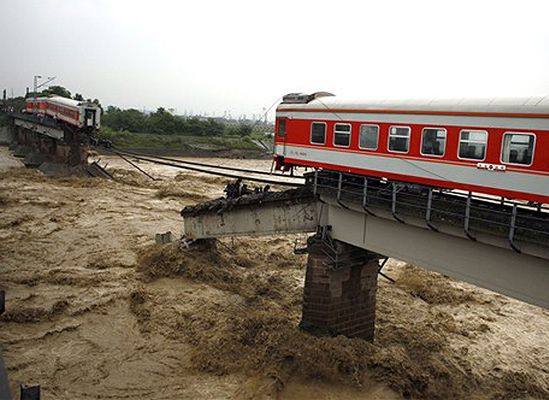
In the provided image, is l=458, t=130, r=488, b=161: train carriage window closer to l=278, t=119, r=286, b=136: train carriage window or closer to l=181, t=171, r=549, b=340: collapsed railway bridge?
l=181, t=171, r=549, b=340: collapsed railway bridge

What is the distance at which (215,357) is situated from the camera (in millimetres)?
14953

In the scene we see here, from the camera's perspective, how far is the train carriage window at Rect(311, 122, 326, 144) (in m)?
15.2

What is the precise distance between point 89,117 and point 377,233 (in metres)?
35.0

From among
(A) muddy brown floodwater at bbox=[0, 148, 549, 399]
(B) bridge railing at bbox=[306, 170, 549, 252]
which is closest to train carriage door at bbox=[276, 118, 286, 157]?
(B) bridge railing at bbox=[306, 170, 549, 252]

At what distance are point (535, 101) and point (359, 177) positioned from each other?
16.7 ft

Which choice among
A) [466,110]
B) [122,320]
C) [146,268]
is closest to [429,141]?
[466,110]

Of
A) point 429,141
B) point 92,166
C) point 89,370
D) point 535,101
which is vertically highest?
point 535,101

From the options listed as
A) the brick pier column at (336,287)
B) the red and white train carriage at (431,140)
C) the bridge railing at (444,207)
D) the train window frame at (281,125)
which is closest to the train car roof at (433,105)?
the red and white train carriage at (431,140)

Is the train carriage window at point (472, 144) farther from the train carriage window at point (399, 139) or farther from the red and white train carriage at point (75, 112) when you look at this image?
the red and white train carriage at point (75, 112)

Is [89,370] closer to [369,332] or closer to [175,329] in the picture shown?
[175,329]

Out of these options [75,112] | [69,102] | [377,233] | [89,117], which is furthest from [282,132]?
[69,102]

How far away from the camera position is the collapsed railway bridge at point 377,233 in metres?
10.6

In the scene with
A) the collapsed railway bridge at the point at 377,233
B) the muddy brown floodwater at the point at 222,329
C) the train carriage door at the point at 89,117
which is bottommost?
the muddy brown floodwater at the point at 222,329

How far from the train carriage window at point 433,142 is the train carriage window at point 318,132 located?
3396mm
